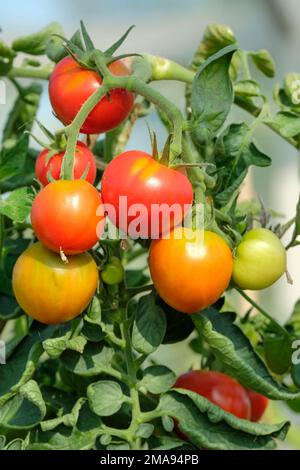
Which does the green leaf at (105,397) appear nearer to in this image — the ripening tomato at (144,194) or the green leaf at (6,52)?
the ripening tomato at (144,194)

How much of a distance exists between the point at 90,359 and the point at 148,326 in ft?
0.22

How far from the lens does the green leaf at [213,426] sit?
78 cm

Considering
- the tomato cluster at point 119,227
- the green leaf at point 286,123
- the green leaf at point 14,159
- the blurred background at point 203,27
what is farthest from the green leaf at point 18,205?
the blurred background at point 203,27

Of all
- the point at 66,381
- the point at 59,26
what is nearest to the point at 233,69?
the point at 59,26

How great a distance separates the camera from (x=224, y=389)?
955 mm

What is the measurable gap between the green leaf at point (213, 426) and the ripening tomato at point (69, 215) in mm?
183

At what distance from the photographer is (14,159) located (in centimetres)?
93

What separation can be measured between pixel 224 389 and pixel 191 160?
12.3 inches

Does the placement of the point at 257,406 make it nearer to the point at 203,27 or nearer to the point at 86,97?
the point at 86,97

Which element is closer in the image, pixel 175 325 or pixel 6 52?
pixel 175 325

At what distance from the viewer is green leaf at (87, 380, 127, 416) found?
0.78m

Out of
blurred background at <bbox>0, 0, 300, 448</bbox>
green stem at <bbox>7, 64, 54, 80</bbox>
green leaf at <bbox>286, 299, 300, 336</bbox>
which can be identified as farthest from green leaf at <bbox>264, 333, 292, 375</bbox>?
blurred background at <bbox>0, 0, 300, 448</bbox>

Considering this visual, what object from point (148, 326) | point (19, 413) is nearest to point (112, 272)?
point (148, 326)
